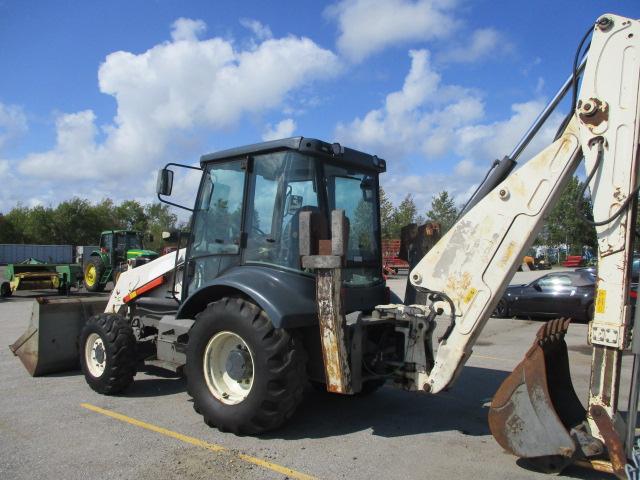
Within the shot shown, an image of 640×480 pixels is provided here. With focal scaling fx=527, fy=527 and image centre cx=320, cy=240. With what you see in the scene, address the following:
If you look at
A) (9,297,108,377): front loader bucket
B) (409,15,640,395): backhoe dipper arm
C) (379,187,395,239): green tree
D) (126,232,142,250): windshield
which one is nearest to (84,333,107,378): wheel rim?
(9,297,108,377): front loader bucket

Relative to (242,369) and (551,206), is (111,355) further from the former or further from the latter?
(551,206)

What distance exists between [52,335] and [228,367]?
133 inches

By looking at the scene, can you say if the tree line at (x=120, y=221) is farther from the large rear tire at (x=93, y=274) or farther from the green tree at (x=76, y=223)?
the large rear tire at (x=93, y=274)

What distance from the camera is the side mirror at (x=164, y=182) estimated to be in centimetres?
559

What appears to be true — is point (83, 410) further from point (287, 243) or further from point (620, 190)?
point (620, 190)

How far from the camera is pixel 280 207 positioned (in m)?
4.92

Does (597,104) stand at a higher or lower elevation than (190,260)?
higher

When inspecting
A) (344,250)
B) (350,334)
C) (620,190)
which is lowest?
(350,334)

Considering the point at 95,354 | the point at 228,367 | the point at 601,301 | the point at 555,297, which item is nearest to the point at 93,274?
→ the point at 95,354

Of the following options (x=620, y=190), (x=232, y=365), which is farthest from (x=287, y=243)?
(x=620, y=190)

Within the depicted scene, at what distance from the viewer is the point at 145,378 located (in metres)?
6.81

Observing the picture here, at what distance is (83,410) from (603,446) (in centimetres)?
474

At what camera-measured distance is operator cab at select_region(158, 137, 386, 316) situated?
489 centimetres

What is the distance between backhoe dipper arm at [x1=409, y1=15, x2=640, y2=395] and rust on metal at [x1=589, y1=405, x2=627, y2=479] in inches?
14.6
